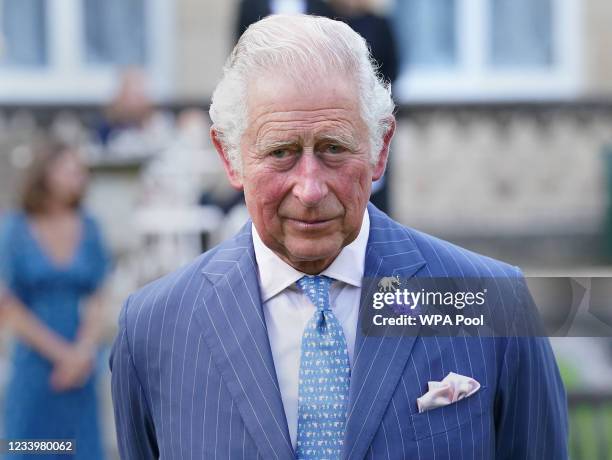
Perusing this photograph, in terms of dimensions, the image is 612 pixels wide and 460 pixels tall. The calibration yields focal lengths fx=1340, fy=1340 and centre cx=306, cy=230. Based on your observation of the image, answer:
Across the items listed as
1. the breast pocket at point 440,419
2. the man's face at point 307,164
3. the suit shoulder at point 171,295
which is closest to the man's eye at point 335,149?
the man's face at point 307,164

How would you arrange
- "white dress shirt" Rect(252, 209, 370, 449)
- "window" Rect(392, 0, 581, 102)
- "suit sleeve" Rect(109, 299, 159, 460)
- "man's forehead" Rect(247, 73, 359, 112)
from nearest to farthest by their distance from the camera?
"man's forehead" Rect(247, 73, 359, 112) → "white dress shirt" Rect(252, 209, 370, 449) → "suit sleeve" Rect(109, 299, 159, 460) → "window" Rect(392, 0, 581, 102)

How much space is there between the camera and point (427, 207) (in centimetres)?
1173

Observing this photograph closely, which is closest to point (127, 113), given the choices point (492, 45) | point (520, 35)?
point (492, 45)

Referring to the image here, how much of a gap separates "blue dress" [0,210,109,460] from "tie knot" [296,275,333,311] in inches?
134

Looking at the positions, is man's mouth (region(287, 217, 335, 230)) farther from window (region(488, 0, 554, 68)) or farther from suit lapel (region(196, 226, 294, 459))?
Answer: window (region(488, 0, 554, 68))

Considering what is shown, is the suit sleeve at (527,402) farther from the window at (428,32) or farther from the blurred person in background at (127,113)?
the window at (428,32)

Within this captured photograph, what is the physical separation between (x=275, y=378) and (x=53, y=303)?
3.63 meters

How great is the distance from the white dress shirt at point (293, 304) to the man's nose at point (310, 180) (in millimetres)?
194

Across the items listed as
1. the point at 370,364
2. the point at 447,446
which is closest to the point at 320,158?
the point at 370,364

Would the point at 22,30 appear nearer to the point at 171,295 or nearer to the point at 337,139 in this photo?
the point at 171,295

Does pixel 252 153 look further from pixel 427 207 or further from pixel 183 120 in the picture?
pixel 427 207

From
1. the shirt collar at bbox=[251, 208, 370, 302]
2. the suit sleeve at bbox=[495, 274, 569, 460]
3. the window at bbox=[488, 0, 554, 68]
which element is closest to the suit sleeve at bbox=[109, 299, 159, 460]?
the shirt collar at bbox=[251, 208, 370, 302]

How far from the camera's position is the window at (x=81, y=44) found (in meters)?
11.6

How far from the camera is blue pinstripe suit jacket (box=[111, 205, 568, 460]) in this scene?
2307 mm
